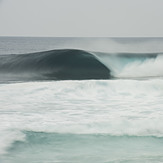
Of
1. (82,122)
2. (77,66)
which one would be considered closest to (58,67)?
(77,66)

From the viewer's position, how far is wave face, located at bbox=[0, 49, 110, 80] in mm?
24547

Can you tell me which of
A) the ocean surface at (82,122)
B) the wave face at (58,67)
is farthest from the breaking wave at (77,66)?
the ocean surface at (82,122)

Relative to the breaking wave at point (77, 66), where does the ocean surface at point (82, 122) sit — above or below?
below

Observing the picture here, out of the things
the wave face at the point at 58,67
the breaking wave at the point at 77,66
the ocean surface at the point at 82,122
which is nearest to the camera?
the ocean surface at the point at 82,122

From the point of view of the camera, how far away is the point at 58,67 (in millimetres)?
25703

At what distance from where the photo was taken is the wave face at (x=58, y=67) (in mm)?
24547

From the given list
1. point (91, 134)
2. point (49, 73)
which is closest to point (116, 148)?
point (91, 134)

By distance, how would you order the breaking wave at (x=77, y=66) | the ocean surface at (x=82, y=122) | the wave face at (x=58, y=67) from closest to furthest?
the ocean surface at (x=82, y=122)
the wave face at (x=58, y=67)
the breaking wave at (x=77, y=66)

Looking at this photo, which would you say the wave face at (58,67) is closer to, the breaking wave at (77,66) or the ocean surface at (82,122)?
→ the breaking wave at (77,66)

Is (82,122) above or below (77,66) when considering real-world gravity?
below

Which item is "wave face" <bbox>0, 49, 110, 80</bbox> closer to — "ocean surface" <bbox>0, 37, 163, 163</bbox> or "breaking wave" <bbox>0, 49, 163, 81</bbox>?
"breaking wave" <bbox>0, 49, 163, 81</bbox>

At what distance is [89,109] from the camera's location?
12.4 metres

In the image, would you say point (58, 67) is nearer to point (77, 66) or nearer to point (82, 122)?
point (77, 66)

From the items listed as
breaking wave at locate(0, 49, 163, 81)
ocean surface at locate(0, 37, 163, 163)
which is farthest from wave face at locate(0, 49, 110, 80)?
ocean surface at locate(0, 37, 163, 163)
